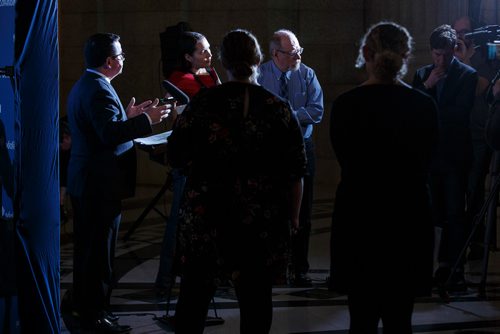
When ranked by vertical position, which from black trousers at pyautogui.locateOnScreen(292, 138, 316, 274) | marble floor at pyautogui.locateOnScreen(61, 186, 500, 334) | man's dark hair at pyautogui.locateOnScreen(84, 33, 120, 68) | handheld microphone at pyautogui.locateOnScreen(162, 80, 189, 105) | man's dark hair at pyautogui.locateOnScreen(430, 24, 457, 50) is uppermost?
man's dark hair at pyautogui.locateOnScreen(430, 24, 457, 50)

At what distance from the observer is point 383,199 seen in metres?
3.87

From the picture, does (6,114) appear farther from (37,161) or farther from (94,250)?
(94,250)

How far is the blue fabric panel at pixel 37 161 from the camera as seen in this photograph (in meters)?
4.18

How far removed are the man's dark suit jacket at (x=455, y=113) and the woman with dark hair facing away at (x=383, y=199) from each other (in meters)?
2.52

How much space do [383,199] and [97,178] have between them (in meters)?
1.99

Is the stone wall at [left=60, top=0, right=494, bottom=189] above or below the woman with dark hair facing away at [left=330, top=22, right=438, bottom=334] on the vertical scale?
above

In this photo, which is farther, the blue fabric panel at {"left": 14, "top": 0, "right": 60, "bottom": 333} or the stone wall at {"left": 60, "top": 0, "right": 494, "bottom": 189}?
the stone wall at {"left": 60, "top": 0, "right": 494, "bottom": 189}

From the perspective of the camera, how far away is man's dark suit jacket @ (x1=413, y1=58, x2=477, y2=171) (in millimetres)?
6406

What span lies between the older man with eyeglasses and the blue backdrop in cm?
259

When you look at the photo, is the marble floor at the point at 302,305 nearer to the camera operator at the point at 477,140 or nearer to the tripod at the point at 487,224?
the tripod at the point at 487,224

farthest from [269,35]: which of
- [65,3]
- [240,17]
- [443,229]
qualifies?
[443,229]

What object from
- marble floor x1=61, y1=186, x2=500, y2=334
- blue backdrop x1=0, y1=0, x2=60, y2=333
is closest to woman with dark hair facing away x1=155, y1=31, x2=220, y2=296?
marble floor x1=61, y1=186, x2=500, y2=334

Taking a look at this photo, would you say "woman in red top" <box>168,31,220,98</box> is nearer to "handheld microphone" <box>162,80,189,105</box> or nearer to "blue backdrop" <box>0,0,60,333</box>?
"handheld microphone" <box>162,80,189,105</box>

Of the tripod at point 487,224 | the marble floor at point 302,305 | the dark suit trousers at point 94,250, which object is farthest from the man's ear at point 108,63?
the tripod at point 487,224
